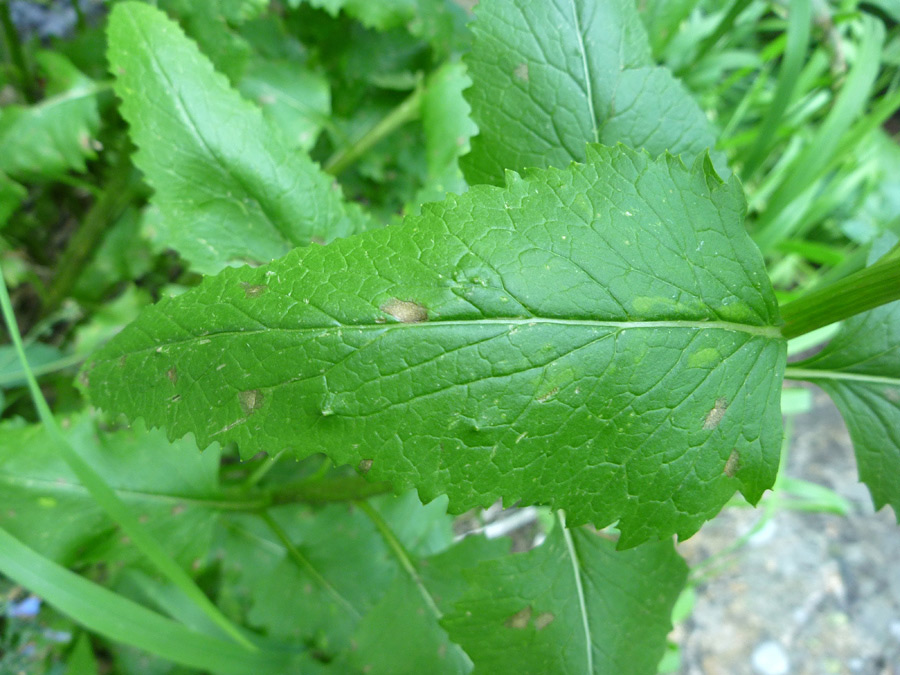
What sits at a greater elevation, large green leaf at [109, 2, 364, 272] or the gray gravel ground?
large green leaf at [109, 2, 364, 272]

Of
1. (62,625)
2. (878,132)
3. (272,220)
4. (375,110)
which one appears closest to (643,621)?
(272,220)

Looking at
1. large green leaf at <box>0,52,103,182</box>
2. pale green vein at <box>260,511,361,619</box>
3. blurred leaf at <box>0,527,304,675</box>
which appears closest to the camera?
blurred leaf at <box>0,527,304,675</box>

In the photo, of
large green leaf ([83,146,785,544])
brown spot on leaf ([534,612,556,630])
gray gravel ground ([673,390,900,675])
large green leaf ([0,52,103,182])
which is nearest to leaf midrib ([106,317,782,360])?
large green leaf ([83,146,785,544])

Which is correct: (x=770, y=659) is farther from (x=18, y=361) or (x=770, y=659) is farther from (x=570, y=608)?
(x=18, y=361)

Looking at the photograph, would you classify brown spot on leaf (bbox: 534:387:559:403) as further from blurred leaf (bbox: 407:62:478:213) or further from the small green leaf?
the small green leaf

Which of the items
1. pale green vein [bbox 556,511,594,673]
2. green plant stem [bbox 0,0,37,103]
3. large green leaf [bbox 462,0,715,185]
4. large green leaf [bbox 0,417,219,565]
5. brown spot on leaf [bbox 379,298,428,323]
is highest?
green plant stem [bbox 0,0,37,103]

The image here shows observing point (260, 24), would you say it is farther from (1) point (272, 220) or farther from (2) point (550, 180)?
(2) point (550, 180)

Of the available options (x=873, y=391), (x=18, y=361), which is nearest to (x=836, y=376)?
(x=873, y=391)

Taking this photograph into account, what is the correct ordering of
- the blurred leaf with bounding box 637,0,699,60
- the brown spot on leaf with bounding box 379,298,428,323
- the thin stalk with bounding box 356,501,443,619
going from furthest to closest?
the blurred leaf with bounding box 637,0,699,60, the thin stalk with bounding box 356,501,443,619, the brown spot on leaf with bounding box 379,298,428,323
